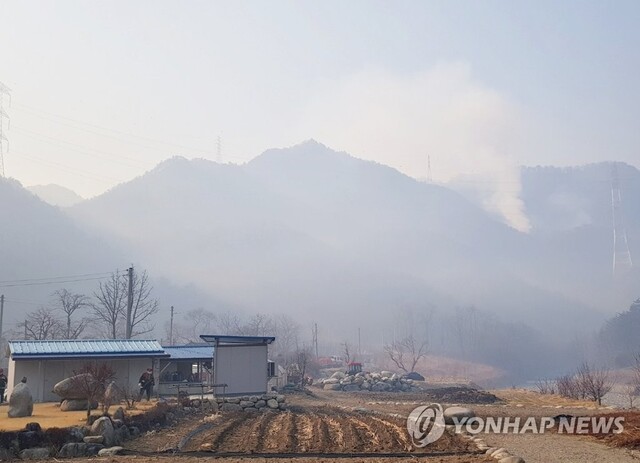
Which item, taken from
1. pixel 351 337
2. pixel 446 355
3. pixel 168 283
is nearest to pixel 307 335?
pixel 351 337

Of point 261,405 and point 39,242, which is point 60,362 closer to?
point 261,405

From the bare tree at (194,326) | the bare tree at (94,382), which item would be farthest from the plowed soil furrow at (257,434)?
the bare tree at (194,326)

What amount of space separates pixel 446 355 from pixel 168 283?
8703 centimetres

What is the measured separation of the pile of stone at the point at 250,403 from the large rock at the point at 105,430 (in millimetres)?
11363

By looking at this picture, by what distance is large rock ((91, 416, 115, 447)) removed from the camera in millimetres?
17259

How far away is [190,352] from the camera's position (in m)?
41.2

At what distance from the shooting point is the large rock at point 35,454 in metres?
15.8

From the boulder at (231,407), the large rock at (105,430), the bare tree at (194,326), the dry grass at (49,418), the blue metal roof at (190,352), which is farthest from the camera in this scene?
the bare tree at (194,326)

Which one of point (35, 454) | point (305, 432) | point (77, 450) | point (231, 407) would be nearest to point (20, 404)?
point (35, 454)

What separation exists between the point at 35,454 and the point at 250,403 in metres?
14.5

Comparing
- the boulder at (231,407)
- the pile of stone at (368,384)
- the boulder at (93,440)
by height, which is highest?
the boulder at (93,440)

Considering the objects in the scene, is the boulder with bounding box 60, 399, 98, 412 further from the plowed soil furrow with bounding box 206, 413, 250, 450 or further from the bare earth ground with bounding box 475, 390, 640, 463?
the bare earth ground with bounding box 475, 390, 640, 463

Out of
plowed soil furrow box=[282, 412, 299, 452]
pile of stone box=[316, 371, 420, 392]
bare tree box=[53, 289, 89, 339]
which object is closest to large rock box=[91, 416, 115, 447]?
plowed soil furrow box=[282, 412, 299, 452]

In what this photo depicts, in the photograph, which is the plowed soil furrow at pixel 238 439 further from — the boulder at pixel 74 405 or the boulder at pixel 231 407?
the boulder at pixel 74 405
